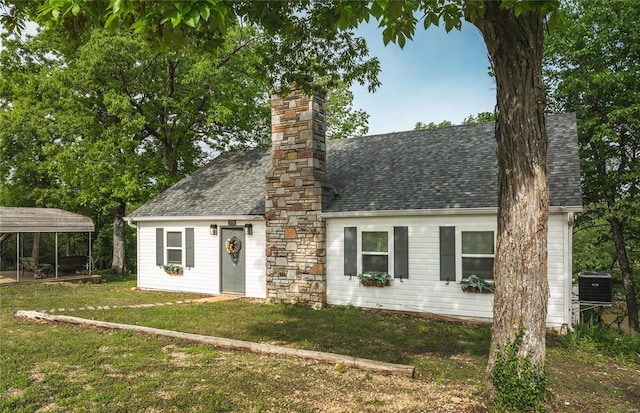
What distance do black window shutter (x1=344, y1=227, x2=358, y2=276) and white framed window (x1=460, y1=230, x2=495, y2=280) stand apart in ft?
8.25

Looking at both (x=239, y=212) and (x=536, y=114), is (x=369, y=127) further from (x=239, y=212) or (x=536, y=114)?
(x=536, y=114)

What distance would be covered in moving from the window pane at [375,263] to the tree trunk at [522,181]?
18.4 ft

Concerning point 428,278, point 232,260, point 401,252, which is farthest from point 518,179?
point 232,260

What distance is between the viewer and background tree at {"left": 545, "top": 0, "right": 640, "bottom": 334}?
472 inches

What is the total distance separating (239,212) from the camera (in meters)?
11.8

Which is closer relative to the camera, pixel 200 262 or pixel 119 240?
pixel 200 262

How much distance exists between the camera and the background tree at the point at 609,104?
12000 mm

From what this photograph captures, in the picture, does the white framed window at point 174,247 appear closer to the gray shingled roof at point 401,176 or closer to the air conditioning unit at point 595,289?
the gray shingled roof at point 401,176

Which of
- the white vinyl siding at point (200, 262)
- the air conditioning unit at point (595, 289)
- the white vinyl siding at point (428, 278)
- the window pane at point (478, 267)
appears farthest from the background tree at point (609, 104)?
the white vinyl siding at point (200, 262)

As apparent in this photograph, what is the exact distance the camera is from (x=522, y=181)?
164 inches

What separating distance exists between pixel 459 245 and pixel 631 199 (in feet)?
21.6

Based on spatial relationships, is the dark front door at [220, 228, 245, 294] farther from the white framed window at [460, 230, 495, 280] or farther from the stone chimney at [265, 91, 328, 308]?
the white framed window at [460, 230, 495, 280]

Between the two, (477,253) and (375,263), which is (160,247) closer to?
(375,263)

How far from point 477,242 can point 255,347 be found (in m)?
5.33
